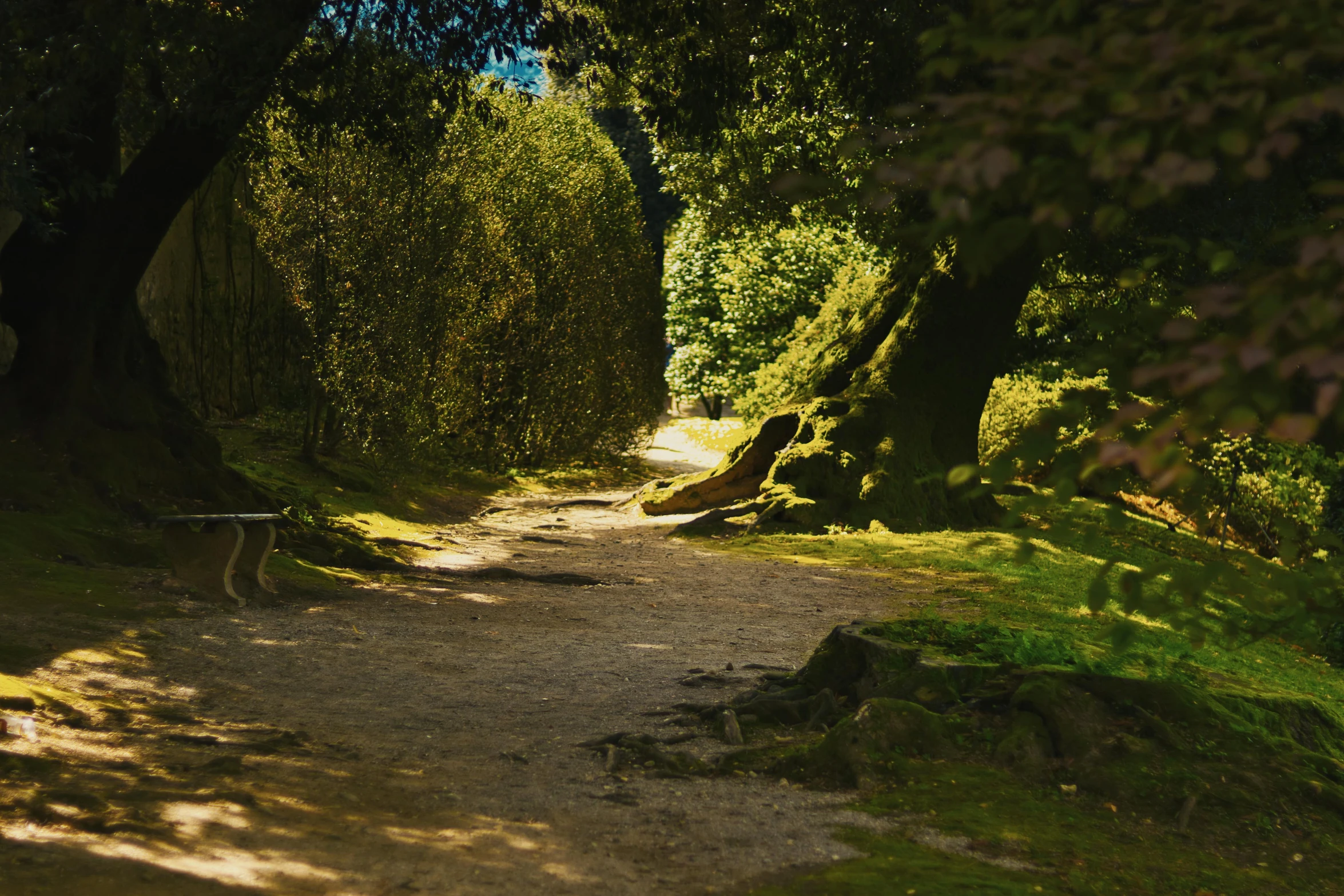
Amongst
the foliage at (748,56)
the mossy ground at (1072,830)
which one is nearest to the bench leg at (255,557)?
the foliage at (748,56)

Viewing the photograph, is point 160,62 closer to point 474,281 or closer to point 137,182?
point 137,182

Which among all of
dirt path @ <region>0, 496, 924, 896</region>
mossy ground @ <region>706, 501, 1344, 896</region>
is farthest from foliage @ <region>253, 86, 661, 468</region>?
mossy ground @ <region>706, 501, 1344, 896</region>

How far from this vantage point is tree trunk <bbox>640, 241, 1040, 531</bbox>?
16172 mm

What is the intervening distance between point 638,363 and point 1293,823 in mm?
22333

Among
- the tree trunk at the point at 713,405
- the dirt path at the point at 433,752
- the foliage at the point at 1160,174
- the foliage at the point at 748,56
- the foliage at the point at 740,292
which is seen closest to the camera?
the foliage at the point at 1160,174

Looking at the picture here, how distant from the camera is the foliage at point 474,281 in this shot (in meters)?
17.0

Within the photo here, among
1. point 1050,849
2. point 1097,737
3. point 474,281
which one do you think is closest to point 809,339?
point 474,281

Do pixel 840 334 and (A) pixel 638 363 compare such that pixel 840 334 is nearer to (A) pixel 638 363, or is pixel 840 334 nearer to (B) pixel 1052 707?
(A) pixel 638 363

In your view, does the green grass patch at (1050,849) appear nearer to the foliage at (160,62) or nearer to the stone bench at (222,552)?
the stone bench at (222,552)

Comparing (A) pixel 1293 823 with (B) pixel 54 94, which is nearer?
(A) pixel 1293 823

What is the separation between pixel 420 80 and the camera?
11.8m

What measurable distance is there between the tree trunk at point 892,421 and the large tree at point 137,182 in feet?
23.1

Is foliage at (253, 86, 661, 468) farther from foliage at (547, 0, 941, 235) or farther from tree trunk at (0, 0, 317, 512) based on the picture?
foliage at (547, 0, 941, 235)

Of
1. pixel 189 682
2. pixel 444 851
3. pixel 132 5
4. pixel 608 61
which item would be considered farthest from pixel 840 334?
pixel 444 851
